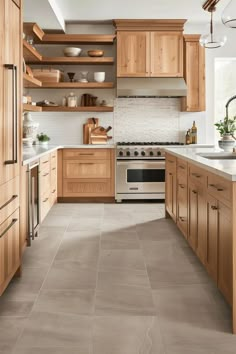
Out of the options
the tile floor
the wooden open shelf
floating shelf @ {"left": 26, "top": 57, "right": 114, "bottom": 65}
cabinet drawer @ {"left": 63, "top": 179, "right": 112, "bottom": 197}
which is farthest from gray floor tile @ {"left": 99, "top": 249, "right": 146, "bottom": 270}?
floating shelf @ {"left": 26, "top": 57, "right": 114, "bottom": 65}

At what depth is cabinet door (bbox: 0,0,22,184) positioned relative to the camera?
9.62ft

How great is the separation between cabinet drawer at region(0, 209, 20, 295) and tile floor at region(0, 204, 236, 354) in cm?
15

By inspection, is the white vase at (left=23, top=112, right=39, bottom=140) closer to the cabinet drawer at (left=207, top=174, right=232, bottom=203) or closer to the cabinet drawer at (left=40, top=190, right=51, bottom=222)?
the cabinet drawer at (left=40, top=190, right=51, bottom=222)

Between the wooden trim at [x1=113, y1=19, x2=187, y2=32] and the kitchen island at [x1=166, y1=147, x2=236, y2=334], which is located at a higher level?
the wooden trim at [x1=113, y1=19, x2=187, y2=32]

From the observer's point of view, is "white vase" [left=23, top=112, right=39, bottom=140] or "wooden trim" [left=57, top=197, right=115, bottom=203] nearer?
"white vase" [left=23, top=112, right=39, bottom=140]

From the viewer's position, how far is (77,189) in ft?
24.1

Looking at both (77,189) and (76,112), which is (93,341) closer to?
(77,189)

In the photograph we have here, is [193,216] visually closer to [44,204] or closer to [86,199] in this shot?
[44,204]

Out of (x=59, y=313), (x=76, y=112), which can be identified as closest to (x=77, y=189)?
(x=76, y=112)

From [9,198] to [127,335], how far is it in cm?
121

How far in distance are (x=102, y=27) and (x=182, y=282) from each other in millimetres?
5322

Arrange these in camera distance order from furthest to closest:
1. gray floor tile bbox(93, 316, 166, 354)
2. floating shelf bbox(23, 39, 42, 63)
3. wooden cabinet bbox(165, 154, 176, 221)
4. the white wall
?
the white wall, floating shelf bbox(23, 39, 42, 63), wooden cabinet bbox(165, 154, 176, 221), gray floor tile bbox(93, 316, 166, 354)

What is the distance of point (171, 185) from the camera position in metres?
5.47

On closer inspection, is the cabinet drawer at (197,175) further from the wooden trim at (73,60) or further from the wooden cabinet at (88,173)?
the wooden trim at (73,60)
